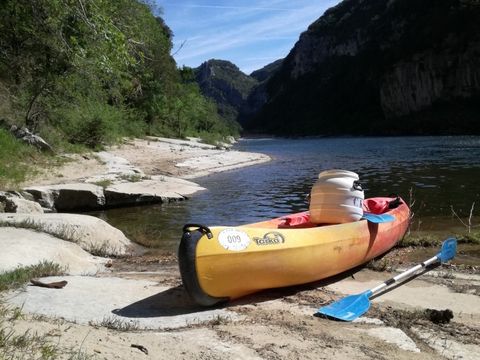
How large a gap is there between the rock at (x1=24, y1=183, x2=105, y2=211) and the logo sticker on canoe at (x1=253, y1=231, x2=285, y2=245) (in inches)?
315

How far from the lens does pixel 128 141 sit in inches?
1072

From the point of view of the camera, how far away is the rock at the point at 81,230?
7.27 m

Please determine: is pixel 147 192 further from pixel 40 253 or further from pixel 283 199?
pixel 40 253

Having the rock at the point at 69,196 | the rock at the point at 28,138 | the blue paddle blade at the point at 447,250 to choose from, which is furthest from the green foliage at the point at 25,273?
the rock at the point at 28,138

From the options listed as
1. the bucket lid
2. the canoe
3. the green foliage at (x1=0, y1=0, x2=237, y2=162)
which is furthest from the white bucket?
the green foliage at (x1=0, y1=0, x2=237, y2=162)

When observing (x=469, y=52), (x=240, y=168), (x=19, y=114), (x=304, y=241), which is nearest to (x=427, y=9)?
(x=469, y=52)

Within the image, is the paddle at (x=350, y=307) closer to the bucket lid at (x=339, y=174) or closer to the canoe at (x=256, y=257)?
the canoe at (x=256, y=257)

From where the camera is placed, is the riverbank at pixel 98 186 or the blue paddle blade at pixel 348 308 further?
the riverbank at pixel 98 186

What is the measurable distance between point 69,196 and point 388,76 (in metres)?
94.8

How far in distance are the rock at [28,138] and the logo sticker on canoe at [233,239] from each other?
39.5 feet

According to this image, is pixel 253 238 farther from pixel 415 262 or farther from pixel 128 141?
pixel 128 141

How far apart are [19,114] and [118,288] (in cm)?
1406

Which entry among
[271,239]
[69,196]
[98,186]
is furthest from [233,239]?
[98,186]

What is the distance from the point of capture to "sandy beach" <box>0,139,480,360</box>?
345cm
